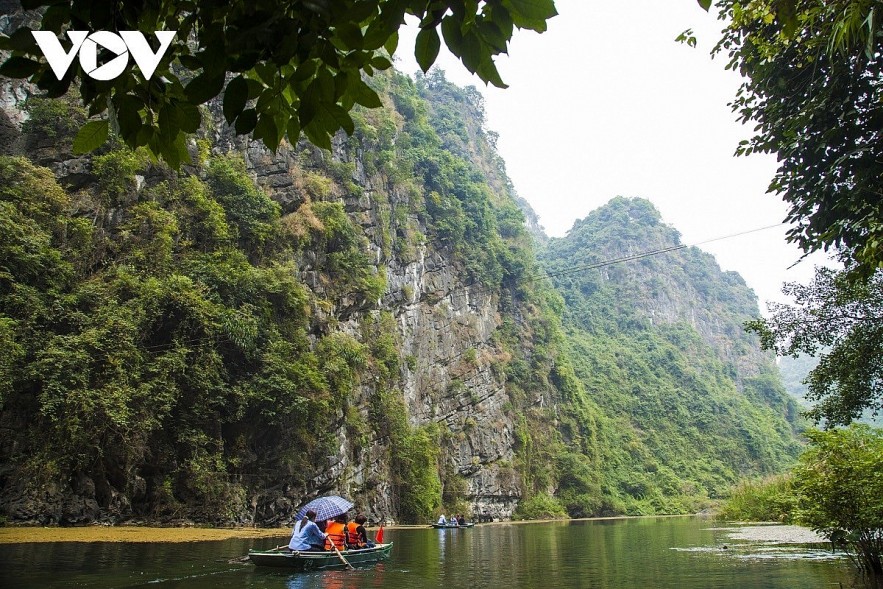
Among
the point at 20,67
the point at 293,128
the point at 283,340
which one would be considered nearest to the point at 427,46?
the point at 293,128

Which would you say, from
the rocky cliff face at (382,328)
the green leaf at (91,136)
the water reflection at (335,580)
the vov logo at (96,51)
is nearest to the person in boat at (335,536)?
the water reflection at (335,580)

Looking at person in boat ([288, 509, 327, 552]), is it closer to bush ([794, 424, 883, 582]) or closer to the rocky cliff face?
bush ([794, 424, 883, 582])

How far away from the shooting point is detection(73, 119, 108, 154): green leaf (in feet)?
4.82

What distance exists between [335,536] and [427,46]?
1107 centimetres

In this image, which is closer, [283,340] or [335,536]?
[335,536]

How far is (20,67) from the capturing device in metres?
1.34

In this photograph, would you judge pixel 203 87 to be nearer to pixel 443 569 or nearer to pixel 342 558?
pixel 342 558

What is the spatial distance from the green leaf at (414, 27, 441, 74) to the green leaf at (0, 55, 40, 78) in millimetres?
859

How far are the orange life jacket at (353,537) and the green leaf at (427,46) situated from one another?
11272mm

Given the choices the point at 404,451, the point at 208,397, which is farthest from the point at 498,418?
the point at 208,397

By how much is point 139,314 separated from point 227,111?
17.7 meters

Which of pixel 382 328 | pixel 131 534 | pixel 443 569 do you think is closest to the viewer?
pixel 443 569

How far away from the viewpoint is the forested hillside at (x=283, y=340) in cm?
1564

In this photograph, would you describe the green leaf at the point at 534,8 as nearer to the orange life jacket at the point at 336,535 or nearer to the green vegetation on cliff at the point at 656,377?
the orange life jacket at the point at 336,535
